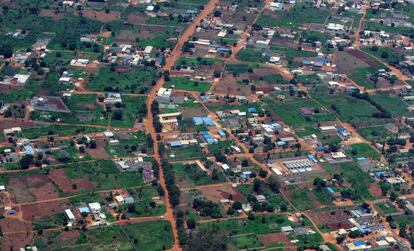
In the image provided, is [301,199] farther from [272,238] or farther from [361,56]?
[361,56]

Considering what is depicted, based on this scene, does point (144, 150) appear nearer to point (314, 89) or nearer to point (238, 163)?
point (238, 163)

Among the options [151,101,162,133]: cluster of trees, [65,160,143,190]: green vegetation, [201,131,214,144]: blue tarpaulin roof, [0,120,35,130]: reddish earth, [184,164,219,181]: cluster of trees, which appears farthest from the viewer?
[151,101,162,133]: cluster of trees

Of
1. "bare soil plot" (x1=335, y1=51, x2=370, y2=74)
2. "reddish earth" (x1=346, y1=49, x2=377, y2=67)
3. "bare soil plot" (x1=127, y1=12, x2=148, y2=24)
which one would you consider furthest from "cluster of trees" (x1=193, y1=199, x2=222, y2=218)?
"bare soil plot" (x1=127, y1=12, x2=148, y2=24)

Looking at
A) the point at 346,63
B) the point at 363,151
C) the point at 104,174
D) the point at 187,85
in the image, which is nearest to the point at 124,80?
the point at 187,85

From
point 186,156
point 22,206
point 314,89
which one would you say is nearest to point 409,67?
point 314,89

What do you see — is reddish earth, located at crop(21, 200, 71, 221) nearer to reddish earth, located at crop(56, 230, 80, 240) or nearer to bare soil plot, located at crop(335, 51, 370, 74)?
reddish earth, located at crop(56, 230, 80, 240)

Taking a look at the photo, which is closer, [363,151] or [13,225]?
[13,225]

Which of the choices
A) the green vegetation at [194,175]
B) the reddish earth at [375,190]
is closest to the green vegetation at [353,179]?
the reddish earth at [375,190]
